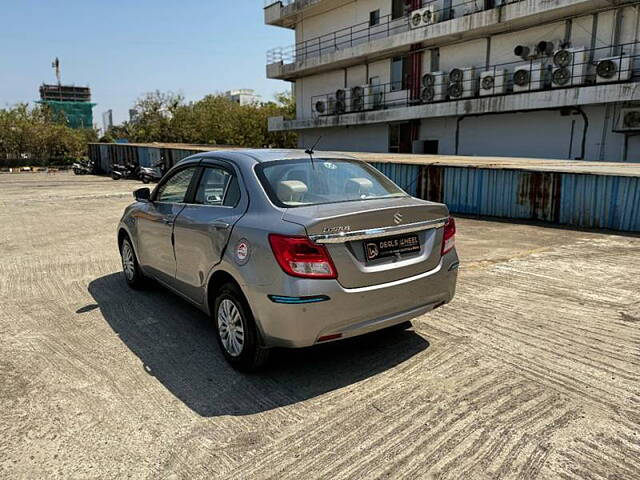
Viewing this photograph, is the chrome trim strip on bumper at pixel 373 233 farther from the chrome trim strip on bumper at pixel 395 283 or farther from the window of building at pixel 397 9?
the window of building at pixel 397 9

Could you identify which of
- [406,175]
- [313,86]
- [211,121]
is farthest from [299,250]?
[211,121]

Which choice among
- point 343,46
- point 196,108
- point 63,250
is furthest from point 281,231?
point 196,108

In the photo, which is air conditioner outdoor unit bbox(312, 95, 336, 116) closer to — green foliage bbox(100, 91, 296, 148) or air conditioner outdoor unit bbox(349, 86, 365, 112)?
air conditioner outdoor unit bbox(349, 86, 365, 112)

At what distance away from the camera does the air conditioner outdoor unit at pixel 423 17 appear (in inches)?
999

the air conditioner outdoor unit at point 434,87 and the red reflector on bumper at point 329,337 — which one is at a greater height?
the air conditioner outdoor unit at point 434,87

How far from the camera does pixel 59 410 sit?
307 centimetres

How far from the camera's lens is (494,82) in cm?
2266

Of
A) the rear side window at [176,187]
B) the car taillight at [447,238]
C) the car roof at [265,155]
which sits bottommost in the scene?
the car taillight at [447,238]

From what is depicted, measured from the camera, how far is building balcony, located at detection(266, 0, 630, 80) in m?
20.6

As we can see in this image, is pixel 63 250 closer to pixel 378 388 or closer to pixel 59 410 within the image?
pixel 59 410

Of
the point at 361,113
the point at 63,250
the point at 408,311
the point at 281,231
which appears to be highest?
the point at 361,113

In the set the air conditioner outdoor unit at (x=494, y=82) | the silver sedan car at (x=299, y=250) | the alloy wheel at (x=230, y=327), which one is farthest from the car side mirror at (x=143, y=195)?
the air conditioner outdoor unit at (x=494, y=82)

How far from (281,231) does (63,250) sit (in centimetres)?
664

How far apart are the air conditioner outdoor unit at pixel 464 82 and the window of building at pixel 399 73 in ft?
15.7
